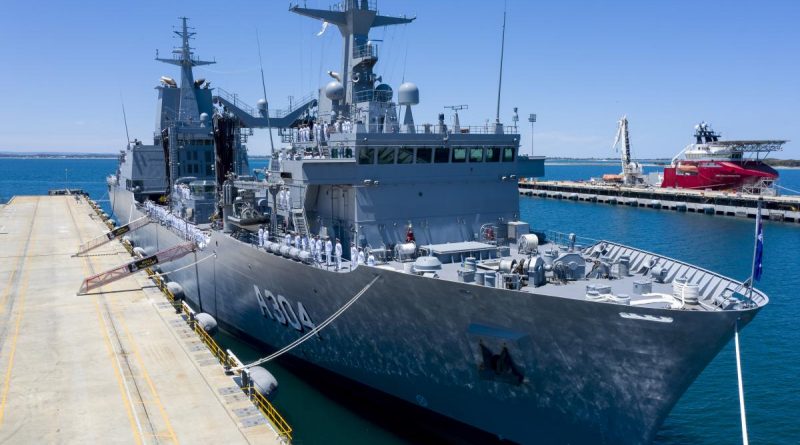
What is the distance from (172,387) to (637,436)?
433 inches

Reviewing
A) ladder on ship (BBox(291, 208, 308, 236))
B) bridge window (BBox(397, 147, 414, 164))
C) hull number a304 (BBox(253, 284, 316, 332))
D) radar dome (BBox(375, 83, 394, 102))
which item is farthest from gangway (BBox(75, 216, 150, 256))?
bridge window (BBox(397, 147, 414, 164))

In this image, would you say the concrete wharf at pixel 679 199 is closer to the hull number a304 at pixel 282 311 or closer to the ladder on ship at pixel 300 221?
the ladder on ship at pixel 300 221

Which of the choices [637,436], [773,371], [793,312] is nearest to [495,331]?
[637,436]

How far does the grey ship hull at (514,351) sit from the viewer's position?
11344 millimetres

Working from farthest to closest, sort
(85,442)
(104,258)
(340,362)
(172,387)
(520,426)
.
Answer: (104,258) → (340,362) → (172,387) → (520,426) → (85,442)

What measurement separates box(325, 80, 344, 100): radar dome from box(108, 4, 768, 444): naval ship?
0.07 m

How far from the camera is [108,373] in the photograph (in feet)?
51.3

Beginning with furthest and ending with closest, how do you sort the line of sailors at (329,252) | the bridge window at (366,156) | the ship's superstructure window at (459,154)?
the ship's superstructure window at (459,154), the bridge window at (366,156), the line of sailors at (329,252)

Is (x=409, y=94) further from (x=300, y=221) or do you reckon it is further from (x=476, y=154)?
(x=300, y=221)

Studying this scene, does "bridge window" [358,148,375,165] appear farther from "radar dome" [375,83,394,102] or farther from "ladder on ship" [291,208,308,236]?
"radar dome" [375,83,394,102]

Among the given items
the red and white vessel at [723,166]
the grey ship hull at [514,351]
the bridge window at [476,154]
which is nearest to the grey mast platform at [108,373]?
the grey ship hull at [514,351]

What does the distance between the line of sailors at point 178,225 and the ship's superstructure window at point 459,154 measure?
10990mm

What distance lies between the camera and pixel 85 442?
1208 centimetres

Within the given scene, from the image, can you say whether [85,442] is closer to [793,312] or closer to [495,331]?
[495,331]
